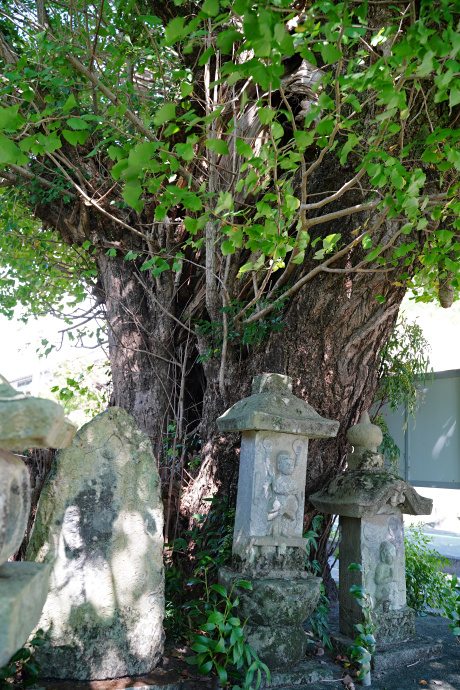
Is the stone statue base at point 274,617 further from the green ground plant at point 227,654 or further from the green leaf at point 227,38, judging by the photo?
the green leaf at point 227,38

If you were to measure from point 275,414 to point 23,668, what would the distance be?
1981 millimetres

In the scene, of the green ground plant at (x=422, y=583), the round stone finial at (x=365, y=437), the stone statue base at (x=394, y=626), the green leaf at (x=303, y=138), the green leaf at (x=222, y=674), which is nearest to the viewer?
the green leaf at (x=222, y=674)

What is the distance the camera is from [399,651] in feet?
12.7

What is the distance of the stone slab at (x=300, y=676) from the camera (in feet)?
10.9

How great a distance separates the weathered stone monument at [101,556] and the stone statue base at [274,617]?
54cm

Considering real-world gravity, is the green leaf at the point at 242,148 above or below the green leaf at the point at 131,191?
above

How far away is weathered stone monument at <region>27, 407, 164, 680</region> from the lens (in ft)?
10.2

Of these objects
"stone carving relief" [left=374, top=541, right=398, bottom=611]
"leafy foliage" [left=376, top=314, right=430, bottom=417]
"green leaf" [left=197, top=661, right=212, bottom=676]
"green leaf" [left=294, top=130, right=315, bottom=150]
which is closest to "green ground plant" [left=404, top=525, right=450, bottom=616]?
"stone carving relief" [left=374, top=541, right=398, bottom=611]

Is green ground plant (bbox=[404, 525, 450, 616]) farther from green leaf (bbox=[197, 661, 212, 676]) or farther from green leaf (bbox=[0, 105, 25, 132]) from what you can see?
green leaf (bbox=[0, 105, 25, 132])

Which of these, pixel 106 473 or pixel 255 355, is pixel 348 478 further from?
pixel 106 473

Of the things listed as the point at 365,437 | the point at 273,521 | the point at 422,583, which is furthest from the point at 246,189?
the point at 422,583

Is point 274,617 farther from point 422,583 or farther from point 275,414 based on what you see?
point 422,583

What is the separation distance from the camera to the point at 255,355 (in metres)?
4.73

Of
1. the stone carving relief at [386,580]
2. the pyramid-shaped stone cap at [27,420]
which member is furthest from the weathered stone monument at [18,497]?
the stone carving relief at [386,580]
